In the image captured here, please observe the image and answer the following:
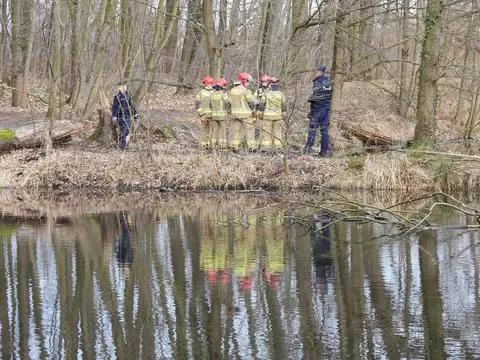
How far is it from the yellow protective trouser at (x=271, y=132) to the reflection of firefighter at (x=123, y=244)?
584 cm

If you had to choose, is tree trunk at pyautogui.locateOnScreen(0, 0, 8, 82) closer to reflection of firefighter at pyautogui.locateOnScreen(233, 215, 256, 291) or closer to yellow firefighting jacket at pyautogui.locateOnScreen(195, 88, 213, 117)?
yellow firefighting jacket at pyautogui.locateOnScreen(195, 88, 213, 117)

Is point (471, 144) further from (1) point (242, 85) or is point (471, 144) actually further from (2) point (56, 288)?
(2) point (56, 288)

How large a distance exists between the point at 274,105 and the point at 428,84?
12.4ft

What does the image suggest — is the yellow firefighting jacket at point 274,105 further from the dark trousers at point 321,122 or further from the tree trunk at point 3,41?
the tree trunk at point 3,41

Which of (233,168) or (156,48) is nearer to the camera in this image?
(233,168)

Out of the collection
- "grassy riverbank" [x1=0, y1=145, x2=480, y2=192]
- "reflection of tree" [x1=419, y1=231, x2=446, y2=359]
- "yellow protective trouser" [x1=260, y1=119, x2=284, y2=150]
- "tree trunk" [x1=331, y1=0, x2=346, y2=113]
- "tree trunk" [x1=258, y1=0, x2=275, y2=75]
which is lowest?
"reflection of tree" [x1=419, y1=231, x2=446, y2=359]

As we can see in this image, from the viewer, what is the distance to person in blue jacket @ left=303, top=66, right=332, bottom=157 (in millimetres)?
20594

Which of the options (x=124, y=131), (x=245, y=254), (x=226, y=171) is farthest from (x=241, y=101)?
(x=245, y=254)

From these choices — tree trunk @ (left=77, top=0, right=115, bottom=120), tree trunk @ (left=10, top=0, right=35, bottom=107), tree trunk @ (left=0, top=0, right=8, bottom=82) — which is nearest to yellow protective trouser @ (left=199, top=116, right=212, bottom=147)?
tree trunk @ (left=77, top=0, right=115, bottom=120)

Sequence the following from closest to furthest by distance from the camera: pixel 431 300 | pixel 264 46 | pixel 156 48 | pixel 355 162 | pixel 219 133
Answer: pixel 431 300 < pixel 355 162 < pixel 219 133 < pixel 264 46 < pixel 156 48

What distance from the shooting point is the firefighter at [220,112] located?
20.8 metres

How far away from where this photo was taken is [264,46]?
89.2 feet

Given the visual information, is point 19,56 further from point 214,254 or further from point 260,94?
point 214,254

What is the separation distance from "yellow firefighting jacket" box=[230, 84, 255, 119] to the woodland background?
1.04m
